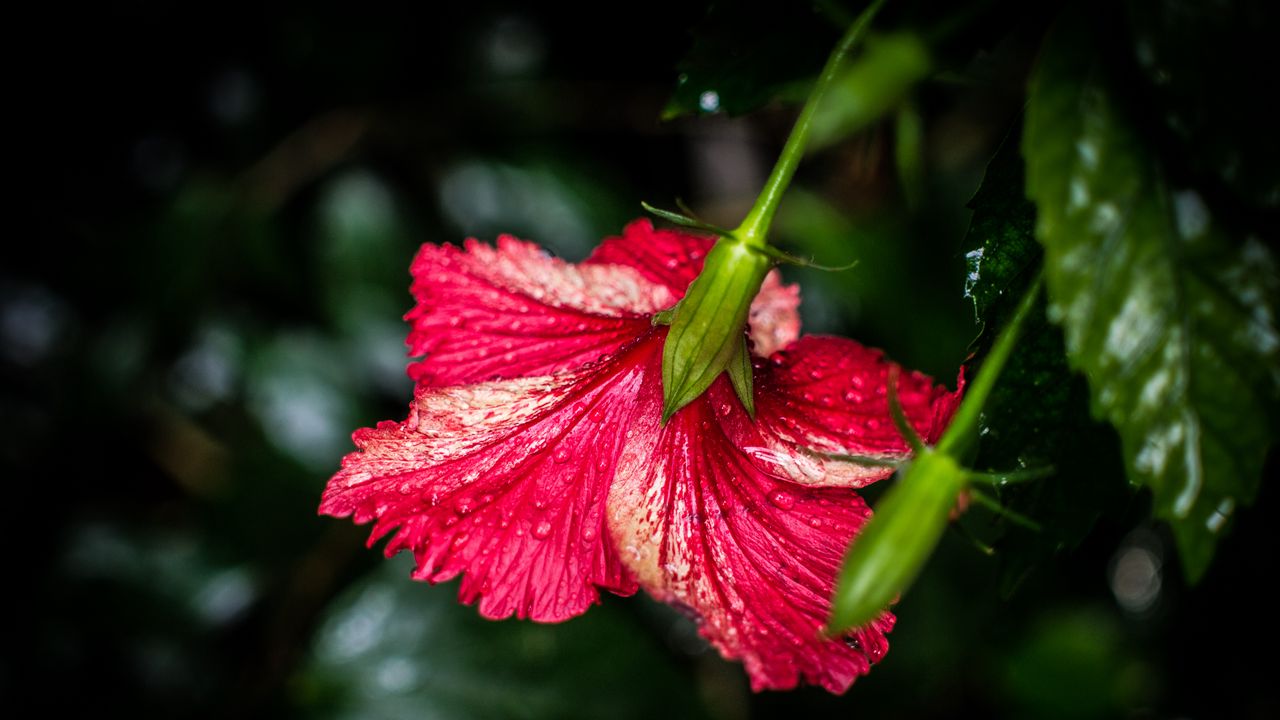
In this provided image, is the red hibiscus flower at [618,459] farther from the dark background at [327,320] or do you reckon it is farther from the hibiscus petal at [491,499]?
the dark background at [327,320]

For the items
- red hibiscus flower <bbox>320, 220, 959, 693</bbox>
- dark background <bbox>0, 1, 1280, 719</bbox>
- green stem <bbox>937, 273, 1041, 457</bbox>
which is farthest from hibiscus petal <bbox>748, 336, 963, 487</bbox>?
dark background <bbox>0, 1, 1280, 719</bbox>

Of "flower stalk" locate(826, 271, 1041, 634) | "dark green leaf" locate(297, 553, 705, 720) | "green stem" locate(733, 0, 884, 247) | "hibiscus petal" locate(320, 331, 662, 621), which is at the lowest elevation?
"dark green leaf" locate(297, 553, 705, 720)

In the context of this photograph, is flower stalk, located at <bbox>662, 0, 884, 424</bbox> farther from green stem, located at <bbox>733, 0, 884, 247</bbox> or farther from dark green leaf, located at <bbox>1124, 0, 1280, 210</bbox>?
dark green leaf, located at <bbox>1124, 0, 1280, 210</bbox>

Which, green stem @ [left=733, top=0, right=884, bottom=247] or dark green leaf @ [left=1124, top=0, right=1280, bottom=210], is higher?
dark green leaf @ [left=1124, top=0, right=1280, bottom=210]

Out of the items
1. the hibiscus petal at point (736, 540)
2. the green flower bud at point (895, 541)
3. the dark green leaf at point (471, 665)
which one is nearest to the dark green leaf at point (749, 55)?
the hibiscus petal at point (736, 540)

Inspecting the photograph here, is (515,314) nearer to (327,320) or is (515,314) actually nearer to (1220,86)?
(1220,86)

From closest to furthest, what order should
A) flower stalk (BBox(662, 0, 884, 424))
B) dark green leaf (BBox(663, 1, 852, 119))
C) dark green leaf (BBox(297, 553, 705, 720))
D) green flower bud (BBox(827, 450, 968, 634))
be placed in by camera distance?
green flower bud (BBox(827, 450, 968, 634)), flower stalk (BBox(662, 0, 884, 424)), dark green leaf (BBox(663, 1, 852, 119)), dark green leaf (BBox(297, 553, 705, 720))

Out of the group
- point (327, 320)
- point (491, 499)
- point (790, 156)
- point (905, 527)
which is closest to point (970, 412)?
point (905, 527)

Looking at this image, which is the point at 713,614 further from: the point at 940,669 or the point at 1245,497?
the point at 940,669
